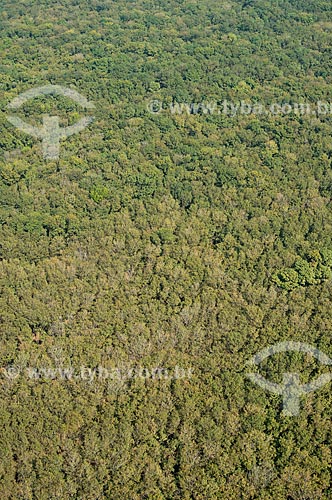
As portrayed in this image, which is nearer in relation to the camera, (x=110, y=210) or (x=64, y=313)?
(x=64, y=313)

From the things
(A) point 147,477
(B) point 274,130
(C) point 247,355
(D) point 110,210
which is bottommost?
(A) point 147,477

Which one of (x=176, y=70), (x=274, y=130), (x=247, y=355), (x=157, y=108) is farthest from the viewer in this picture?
(x=176, y=70)

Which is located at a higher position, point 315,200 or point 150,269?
point 315,200

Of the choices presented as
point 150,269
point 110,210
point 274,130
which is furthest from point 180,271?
point 274,130

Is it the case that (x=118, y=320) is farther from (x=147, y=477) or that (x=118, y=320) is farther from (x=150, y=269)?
(x=147, y=477)

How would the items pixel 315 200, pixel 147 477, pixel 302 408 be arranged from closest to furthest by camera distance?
pixel 147 477, pixel 302 408, pixel 315 200

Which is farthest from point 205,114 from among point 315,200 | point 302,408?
point 302,408

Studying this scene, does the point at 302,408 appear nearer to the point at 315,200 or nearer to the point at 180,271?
the point at 180,271
